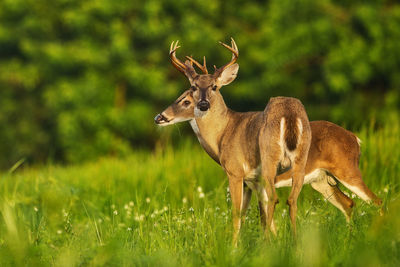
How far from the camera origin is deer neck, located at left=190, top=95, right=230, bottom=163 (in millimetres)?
5953

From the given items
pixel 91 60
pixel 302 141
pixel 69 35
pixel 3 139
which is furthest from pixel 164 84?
pixel 302 141

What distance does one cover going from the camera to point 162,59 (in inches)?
805

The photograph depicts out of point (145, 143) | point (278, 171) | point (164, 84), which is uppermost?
point (278, 171)

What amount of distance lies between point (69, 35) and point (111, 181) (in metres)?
14.6

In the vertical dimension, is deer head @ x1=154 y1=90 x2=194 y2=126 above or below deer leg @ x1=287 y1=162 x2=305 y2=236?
above

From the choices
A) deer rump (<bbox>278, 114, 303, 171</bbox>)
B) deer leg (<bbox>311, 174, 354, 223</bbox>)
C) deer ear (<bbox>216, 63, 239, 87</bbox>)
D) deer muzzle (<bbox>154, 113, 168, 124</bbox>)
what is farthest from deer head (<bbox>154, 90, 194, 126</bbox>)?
deer rump (<bbox>278, 114, 303, 171</bbox>)

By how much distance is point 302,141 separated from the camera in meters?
4.71

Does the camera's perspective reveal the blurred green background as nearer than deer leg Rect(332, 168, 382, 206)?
No

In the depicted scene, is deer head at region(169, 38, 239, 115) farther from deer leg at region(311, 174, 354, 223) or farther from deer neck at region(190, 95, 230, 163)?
deer leg at region(311, 174, 354, 223)

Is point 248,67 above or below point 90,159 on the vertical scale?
above

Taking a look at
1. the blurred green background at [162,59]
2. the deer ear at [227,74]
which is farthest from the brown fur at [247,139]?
the blurred green background at [162,59]

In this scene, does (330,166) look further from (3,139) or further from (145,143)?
(3,139)

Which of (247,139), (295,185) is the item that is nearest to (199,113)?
(247,139)

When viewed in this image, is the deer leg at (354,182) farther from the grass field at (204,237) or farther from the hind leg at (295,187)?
the hind leg at (295,187)
